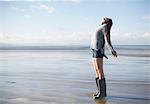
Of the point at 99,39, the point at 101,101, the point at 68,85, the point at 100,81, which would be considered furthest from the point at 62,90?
the point at 99,39

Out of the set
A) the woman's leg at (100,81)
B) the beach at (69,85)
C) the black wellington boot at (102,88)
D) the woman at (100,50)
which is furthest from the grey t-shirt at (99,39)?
the beach at (69,85)

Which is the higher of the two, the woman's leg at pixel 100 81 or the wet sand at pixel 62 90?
the woman's leg at pixel 100 81

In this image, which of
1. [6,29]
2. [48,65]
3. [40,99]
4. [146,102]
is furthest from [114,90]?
[48,65]

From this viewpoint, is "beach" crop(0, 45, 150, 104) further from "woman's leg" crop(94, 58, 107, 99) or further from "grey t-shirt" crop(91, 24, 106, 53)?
"grey t-shirt" crop(91, 24, 106, 53)

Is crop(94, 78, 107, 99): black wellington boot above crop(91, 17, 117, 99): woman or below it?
below

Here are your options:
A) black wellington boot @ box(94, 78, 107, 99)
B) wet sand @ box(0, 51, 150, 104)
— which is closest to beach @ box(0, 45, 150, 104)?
wet sand @ box(0, 51, 150, 104)

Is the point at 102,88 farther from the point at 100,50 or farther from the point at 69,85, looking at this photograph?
the point at 69,85

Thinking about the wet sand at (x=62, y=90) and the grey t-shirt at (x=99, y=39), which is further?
the grey t-shirt at (x=99, y=39)

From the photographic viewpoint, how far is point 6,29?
7328 mm

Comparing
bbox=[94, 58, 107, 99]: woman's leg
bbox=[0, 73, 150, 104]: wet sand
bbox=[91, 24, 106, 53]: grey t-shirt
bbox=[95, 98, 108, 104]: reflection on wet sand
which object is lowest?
bbox=[95, 98, 108, 104]: reflection on wet sand

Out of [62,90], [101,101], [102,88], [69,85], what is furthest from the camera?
[69,85]

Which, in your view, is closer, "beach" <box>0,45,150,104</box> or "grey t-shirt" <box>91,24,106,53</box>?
"beach" <box>0,45,150,104</box>

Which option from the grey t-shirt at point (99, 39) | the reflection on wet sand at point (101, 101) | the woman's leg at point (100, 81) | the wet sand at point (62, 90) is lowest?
the reflection on wet sand at point (101, 101)

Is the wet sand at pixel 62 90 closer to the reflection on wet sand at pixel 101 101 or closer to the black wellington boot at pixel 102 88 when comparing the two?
the reflection on wet sand at pixel 101 101
